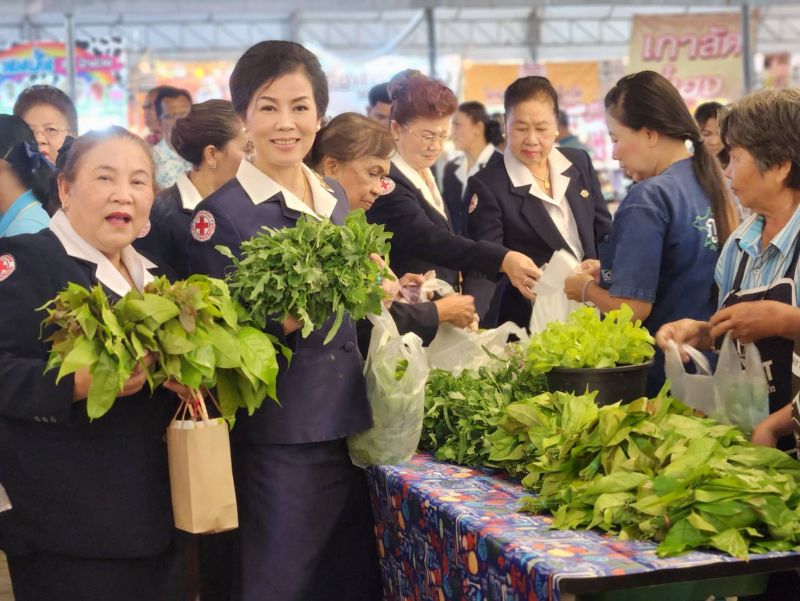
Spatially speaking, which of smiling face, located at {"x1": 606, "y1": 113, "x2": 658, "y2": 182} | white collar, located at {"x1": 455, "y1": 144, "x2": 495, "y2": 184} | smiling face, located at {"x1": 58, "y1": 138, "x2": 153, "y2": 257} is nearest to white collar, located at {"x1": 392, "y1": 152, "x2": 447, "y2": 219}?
smiling face, located at {"x1": 606, "y1": 113, "x2": 658, "y2": 182}

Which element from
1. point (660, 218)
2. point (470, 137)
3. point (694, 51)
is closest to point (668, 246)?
point (660, 218)

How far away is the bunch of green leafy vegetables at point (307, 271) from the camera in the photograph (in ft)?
7.94

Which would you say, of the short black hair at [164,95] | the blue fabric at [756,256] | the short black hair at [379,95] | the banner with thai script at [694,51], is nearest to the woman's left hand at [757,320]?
the blue fabric at [756,256]

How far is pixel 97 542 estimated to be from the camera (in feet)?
7.72

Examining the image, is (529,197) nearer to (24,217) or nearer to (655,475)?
(24,217)

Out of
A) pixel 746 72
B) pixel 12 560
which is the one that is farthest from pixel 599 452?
pixel 746 72

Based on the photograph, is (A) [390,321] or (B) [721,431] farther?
(A) [390,321]

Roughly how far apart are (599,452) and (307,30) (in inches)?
976

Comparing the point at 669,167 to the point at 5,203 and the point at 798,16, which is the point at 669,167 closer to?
the point at 5,203

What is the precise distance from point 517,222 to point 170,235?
4.25 ft

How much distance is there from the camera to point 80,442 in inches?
92.7

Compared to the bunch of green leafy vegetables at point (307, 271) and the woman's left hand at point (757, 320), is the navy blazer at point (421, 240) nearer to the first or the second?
the bunch of green leafy vegetables at point (307, 271)

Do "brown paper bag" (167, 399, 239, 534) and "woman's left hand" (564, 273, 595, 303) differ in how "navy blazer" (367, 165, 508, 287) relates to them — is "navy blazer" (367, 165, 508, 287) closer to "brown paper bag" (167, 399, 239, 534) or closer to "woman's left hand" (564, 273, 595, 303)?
"woman's left hand" (564, 273, 595, 303)

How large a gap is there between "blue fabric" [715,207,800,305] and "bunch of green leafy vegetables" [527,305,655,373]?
0.26m
